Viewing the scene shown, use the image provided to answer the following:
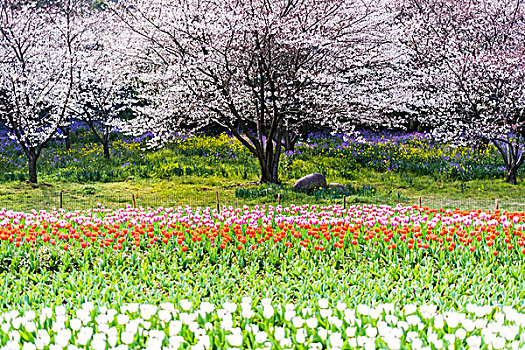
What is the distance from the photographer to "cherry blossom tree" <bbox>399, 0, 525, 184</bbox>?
1725 cm

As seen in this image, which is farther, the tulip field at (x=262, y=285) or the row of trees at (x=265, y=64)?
the row of trees at (x=265, y=64)

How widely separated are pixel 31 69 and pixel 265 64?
8754 millimetres

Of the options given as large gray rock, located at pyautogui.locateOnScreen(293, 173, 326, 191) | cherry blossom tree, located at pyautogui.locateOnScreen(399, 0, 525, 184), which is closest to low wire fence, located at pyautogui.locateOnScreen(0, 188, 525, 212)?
large gray rock, located at pyautogui.locateOnScreen(293, 173, 326, 191)

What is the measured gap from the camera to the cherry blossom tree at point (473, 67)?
17250 millimetres

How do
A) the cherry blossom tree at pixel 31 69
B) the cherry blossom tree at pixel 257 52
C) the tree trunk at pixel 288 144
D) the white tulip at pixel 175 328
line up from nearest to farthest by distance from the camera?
the white tulip at pixel 175 328
the cherry blossom tree at pixel 257 52
the cherry blossom tree at pixel 31 69
the tree trunk at pixel 288 144

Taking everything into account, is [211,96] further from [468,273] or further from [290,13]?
[468,273]

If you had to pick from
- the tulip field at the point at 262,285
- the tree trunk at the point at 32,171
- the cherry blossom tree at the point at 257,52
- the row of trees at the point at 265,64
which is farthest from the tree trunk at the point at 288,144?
the tulip field at the point at 262,285

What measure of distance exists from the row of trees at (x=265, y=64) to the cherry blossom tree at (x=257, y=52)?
0.15 ft

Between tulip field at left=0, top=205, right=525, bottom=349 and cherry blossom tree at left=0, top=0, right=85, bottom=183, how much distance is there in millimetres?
9037

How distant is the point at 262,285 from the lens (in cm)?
575

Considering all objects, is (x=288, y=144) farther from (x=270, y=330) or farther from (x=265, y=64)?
(x=270, y=330)

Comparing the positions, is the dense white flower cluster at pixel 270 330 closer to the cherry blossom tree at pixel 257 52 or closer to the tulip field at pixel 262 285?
the tulip field at pixel 262 285

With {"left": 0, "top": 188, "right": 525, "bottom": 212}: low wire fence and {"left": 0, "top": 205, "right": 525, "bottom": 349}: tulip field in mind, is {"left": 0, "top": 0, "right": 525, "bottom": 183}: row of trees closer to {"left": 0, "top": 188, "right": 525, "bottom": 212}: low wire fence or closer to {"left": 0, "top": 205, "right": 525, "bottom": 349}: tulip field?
{"left": 0, "top": 188, "right": 525, "bottom": 212}: low wire fence

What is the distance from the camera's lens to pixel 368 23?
50.7ft
